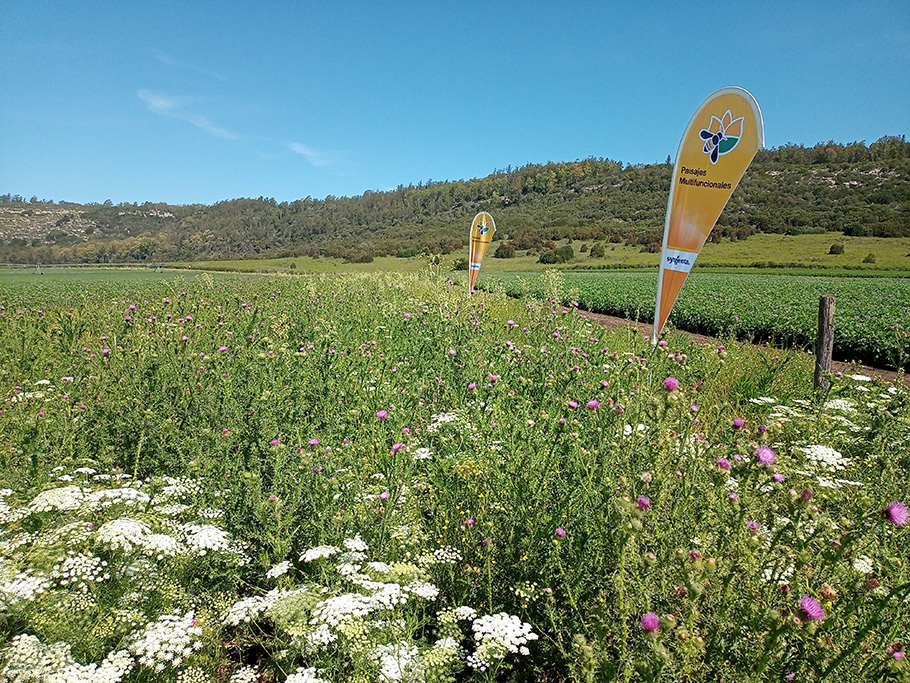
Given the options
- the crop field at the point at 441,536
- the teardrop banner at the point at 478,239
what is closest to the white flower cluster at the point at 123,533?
the crop field at the point at 441,536

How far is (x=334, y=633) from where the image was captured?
72.3 inches

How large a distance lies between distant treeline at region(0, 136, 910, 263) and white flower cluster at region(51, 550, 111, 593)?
56.8 m

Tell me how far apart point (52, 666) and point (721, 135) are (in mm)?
6208

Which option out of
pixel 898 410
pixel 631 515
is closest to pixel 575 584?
pixel 631 515

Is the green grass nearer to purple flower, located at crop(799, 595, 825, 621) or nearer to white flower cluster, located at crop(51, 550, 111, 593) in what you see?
white flower cluster, located at crop(51, 550, 111, 593)

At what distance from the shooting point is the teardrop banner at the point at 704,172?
4.87 meters

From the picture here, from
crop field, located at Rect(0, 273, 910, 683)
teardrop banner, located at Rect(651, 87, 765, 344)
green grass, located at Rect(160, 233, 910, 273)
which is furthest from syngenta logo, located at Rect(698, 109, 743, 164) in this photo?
green grass, located at Rect(160, 233, 910, 273)

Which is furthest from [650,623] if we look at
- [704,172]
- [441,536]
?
[704,172]

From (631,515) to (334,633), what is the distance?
3.87 feet

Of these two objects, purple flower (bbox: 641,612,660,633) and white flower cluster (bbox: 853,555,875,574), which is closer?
purple flower (bbox: 641,612,660,633)

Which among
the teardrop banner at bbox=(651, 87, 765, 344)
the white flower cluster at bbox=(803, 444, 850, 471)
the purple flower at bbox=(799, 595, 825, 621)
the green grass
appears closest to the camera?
the purple flower at bbox=(799, 595, 825, 621)

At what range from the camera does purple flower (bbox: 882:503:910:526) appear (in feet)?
4.92

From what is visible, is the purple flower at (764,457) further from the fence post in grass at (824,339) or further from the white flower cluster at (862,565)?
the fence post in grass at (824,339)

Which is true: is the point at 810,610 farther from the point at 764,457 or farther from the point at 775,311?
the point at 775,311
